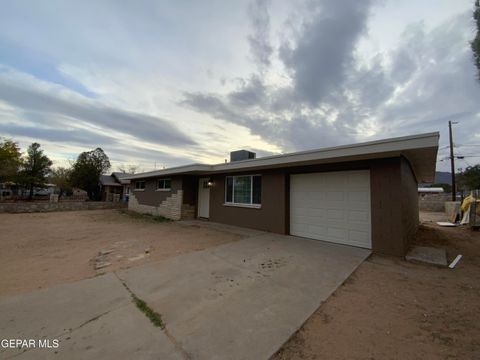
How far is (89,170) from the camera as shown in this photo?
2312 cm

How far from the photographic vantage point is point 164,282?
11.3 ft

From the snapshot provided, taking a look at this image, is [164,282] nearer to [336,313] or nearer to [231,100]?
[336,313]

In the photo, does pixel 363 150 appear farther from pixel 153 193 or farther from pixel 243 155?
pixel 153 193

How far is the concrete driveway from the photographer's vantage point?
198cm

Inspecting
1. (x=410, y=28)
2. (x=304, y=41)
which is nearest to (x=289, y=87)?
(x=304, y=41)

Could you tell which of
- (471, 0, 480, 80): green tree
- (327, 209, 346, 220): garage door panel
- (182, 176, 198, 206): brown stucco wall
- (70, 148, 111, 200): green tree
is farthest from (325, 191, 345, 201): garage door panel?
(70, 148, 111, 200): green tree

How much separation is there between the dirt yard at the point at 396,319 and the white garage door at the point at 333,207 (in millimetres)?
1682

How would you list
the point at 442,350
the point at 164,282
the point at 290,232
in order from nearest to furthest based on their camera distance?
1. the point at 442,350
2. the point at 164,282
3. the point at 290,232

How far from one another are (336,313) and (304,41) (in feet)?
27.7

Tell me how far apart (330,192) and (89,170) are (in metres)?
26.1

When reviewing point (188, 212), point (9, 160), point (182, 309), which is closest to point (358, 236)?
point (182, 309)

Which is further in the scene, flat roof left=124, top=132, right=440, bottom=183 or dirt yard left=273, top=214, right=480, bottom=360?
flat roof left=124, top=132, right=440, bottom=183

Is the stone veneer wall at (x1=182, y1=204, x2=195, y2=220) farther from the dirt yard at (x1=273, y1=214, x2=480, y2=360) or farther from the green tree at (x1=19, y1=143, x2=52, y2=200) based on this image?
the green tree at (x1=19, y1=143, x2=52, y2=200)

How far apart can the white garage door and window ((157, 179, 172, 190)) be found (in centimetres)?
783
